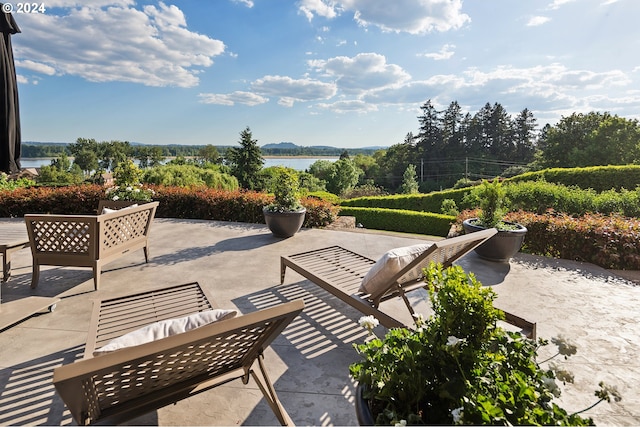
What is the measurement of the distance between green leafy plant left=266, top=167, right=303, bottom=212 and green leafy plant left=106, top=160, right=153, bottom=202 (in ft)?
8.03

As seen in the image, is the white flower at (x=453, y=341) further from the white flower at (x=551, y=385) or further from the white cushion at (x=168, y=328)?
the white cushion at (x=168, y=328)

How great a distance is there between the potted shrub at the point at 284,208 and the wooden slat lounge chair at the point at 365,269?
1.69m

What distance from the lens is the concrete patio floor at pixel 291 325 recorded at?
1924 mm

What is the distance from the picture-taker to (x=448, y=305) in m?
1.28

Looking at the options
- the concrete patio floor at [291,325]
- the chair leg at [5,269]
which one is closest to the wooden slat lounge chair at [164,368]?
the concrete patio floor at [291,325]

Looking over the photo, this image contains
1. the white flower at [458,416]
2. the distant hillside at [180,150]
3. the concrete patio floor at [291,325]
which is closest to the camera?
the white flower at [458,416]

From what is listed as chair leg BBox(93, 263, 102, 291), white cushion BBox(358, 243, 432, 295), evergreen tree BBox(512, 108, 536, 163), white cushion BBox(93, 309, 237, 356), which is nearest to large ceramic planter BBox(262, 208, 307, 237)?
chair leg BBox(93, 263, 102, 291)

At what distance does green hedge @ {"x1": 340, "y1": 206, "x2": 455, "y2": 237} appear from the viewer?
11836mm

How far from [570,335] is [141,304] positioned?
12.1ft

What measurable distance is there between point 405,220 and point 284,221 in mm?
8385

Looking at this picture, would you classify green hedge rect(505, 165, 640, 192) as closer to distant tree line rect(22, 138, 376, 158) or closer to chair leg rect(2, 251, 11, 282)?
chair leg rect(2, 251, 11, 282)

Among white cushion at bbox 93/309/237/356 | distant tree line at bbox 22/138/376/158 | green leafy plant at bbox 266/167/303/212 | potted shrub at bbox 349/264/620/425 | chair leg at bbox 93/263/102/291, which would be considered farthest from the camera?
distant tree line at bbox 22/138/376/158

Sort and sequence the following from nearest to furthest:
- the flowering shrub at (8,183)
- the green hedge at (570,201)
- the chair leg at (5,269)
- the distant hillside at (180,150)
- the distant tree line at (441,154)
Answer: the chair leg at (5,269)
the green hedge at (570,201)
the flowering shrub at (8,183)
the distant tree line at (441,154)
the distant hillside at (180,150)

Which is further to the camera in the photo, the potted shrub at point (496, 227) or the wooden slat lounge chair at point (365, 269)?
the potted shrub at point (496, 227)
